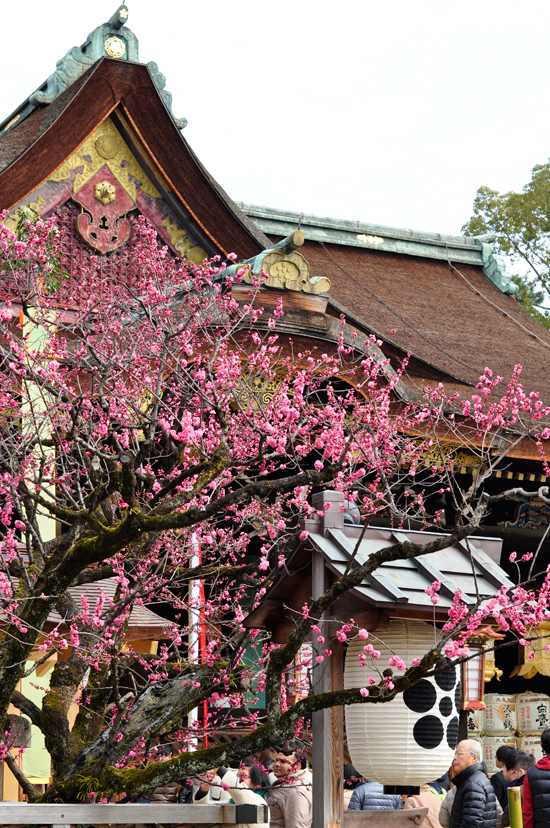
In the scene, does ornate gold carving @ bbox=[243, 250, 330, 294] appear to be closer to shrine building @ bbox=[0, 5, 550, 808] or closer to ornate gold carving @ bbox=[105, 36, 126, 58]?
shrine building @ bbox=[0, 5, 550, 808]

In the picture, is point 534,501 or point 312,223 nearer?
point 534,501

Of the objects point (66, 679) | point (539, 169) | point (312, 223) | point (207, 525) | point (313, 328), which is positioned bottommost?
point (66, 679)

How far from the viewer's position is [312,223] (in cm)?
1820

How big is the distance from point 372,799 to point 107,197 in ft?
22.9

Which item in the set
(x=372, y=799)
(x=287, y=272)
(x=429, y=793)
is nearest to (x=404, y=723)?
(x=372, y=799)

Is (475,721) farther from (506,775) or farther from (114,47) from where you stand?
(114,47)

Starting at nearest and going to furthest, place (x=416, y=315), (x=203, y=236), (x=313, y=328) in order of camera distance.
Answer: (x=313, y=328) < (x=203, y=236) < (x=416, y=315)

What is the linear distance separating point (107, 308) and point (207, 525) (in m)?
2.11

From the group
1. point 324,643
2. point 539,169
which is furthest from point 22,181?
point 539,169

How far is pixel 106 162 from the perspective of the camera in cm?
1136

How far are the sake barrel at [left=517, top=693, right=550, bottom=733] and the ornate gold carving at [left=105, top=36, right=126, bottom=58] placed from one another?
931 centimetres

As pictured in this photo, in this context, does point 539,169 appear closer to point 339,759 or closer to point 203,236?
point 203,236

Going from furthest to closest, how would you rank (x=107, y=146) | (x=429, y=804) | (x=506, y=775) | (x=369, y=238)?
1. (x=369, y=238)
2. (x=107, y=146)
3. (x=506, y=775)
4. (x=429, y=804)

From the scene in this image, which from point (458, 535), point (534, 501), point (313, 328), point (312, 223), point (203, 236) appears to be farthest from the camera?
point (312, 223)
